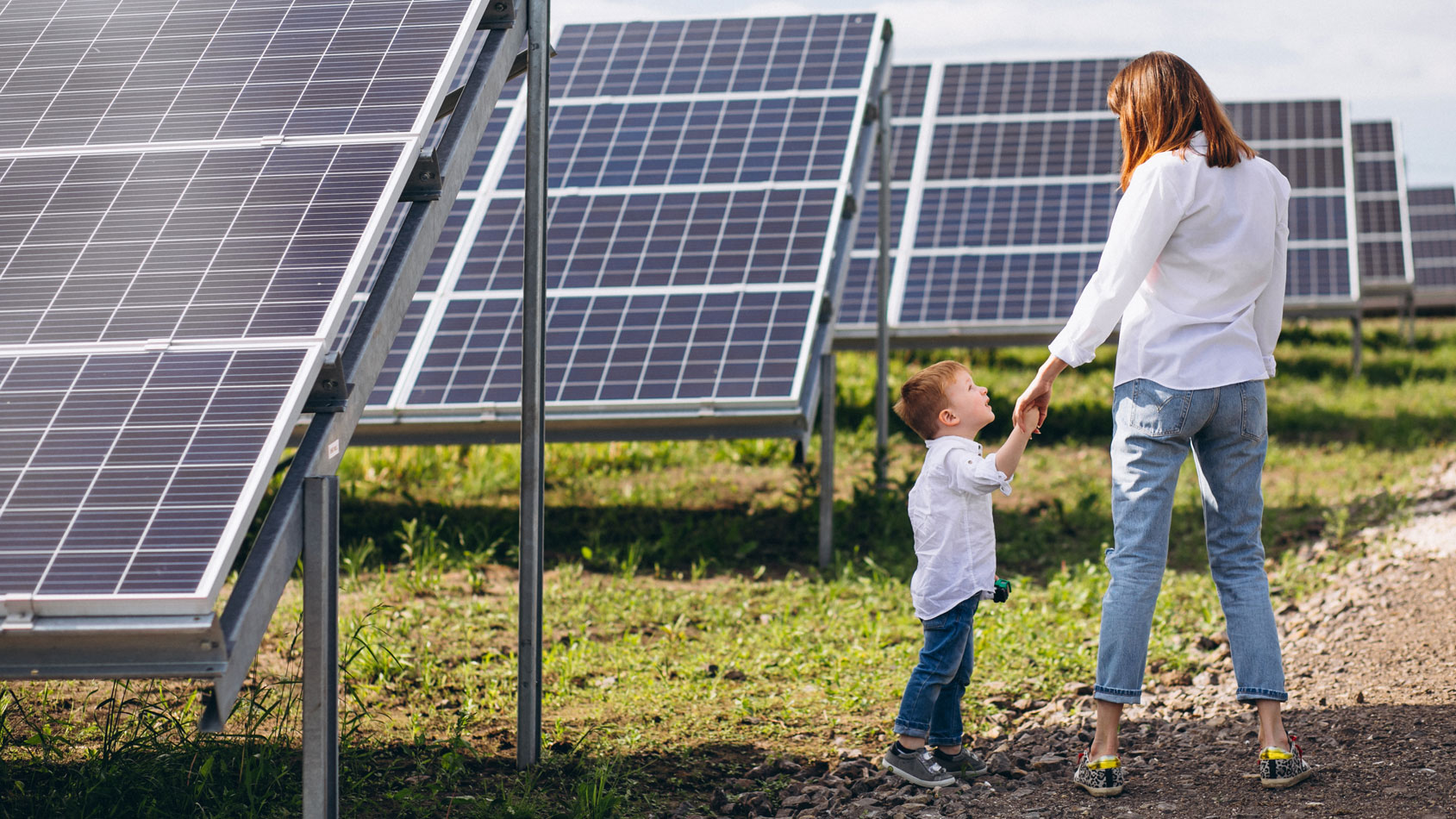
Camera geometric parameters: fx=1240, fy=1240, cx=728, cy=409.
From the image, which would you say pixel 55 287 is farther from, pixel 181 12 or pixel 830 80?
pixel 830 80

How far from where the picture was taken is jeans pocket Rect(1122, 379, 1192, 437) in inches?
140

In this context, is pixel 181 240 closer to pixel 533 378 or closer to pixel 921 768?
pixel 533 378

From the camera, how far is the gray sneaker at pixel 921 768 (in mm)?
4066

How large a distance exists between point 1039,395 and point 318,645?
2.11m

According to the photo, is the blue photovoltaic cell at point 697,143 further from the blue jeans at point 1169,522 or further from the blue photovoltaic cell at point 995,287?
the blue jeans at point 1169,522

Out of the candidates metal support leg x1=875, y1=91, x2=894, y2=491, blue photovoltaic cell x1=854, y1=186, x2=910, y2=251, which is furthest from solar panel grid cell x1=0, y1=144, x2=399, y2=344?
blue photovoltaic cell x1=854, y1=186, x2=910, y2=251

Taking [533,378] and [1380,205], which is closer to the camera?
[533,378]

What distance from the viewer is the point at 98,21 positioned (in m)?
4.50

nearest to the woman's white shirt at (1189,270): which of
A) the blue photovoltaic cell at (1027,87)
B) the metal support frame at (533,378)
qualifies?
the metal support frame at (533,378)

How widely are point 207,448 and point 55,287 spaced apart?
93 cm

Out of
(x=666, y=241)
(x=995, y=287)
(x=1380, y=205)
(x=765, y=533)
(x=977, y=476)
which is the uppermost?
(x=1380, y=205)

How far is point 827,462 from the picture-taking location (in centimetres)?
717

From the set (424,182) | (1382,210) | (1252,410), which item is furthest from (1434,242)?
(424,182)

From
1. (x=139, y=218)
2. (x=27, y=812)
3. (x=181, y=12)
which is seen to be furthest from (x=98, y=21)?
(x=27, y=812)
